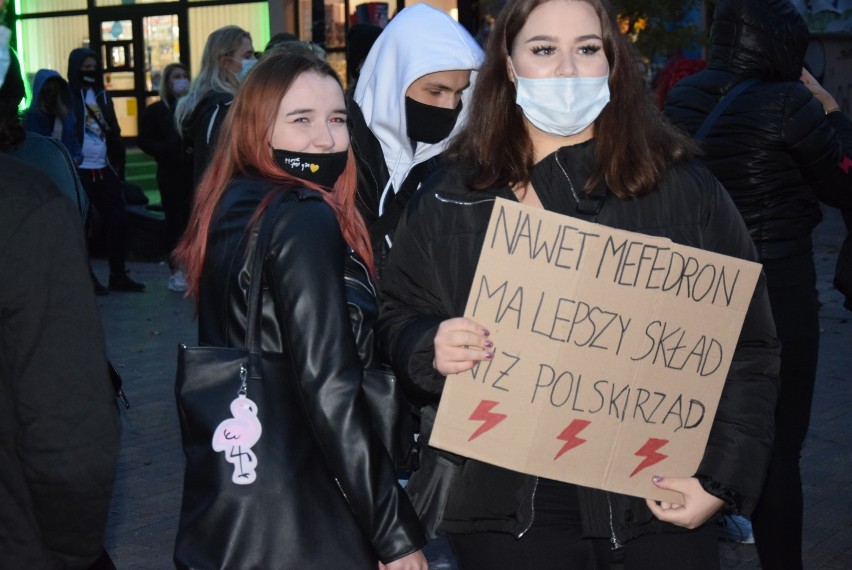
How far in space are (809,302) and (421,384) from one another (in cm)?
208

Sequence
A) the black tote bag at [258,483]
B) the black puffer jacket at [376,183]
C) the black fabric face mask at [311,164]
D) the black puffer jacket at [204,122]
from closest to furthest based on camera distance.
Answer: the black tote bag at [258,483] < the black fabric face mask at [311,164] < the black puffer jacket at [376,183] < the black puffer jacket at [204,122]

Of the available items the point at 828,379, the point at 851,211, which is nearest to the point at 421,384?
the point at 851,211

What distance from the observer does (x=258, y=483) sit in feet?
9.07

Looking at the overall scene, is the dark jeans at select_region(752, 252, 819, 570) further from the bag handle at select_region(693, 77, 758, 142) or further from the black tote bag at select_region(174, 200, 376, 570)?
the black tote bag at select_region(174, 200, 376, 570)

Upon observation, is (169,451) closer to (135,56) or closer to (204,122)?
(204,122)

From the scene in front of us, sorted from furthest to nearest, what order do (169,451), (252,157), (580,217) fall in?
(169,451) → (252,157) → (580,217)

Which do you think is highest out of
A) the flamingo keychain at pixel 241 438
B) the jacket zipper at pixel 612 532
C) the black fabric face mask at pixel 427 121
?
the black fabric face mask at pixel 427 121

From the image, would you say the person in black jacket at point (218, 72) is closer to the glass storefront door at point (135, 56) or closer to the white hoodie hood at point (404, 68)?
the white hoodie hood at point (404, 68)

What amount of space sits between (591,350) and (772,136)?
190 cm

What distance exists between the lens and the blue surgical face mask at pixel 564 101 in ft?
9.21

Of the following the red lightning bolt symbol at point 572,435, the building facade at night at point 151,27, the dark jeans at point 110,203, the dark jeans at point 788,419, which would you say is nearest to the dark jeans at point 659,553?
the red lightning bolt symbol at point 572,435

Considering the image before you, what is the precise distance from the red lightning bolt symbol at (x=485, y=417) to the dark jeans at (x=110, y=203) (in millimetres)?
9313

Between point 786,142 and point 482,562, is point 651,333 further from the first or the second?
point 786,142

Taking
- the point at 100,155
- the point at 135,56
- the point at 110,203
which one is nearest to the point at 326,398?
the point at 100,155
